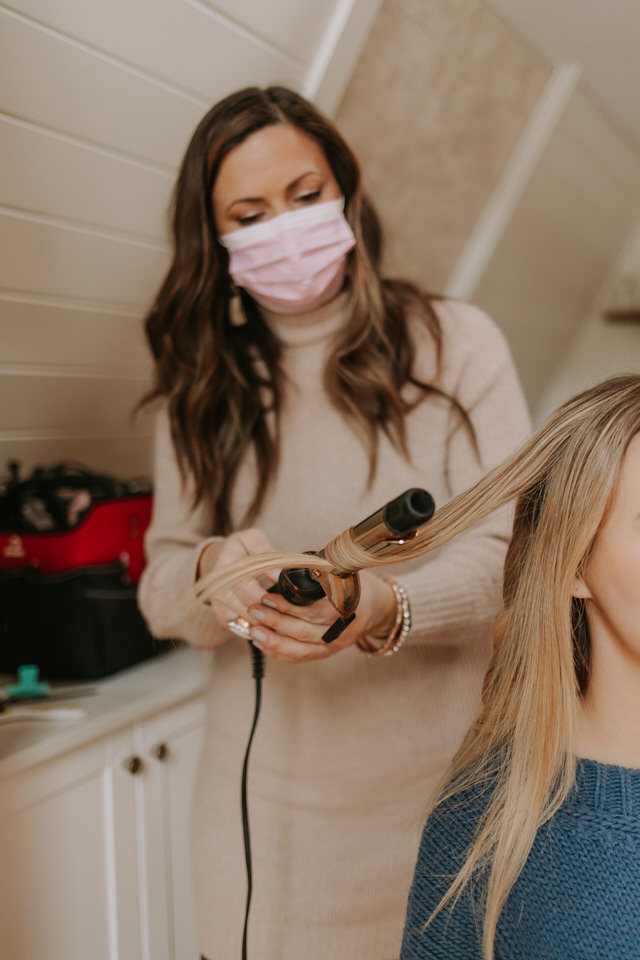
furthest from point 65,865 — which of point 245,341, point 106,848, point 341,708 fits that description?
point 245,341

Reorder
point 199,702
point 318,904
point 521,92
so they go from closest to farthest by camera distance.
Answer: point 318,904
point 199,702
point 521,92

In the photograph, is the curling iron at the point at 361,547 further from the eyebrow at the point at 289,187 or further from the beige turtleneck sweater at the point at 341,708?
the eyebrow at the point at 289,187

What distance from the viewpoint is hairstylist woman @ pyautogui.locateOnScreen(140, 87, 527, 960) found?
119cm

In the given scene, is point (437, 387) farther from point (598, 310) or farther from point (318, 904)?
point (598, 310)

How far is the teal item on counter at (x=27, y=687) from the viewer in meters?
1.71

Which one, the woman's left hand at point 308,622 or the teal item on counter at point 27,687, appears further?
the teal item on counter at point 27,687

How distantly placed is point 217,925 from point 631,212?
265 cm

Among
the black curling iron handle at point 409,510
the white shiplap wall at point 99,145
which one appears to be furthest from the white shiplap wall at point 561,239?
the black curling iron handle at point 409,510

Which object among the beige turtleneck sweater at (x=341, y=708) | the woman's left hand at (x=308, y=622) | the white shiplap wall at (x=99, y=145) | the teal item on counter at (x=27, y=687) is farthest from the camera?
the teal item on counter at (x=27, y=687)

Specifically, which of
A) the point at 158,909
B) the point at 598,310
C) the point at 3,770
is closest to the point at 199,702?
A: the point at 158,909

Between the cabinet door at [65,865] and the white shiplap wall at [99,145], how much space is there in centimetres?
67

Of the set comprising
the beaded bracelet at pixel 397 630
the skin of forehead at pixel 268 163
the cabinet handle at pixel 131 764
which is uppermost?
the skin of forehead at pixel 268 163

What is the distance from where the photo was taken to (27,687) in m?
1.72

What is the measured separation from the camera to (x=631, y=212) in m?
3.07
